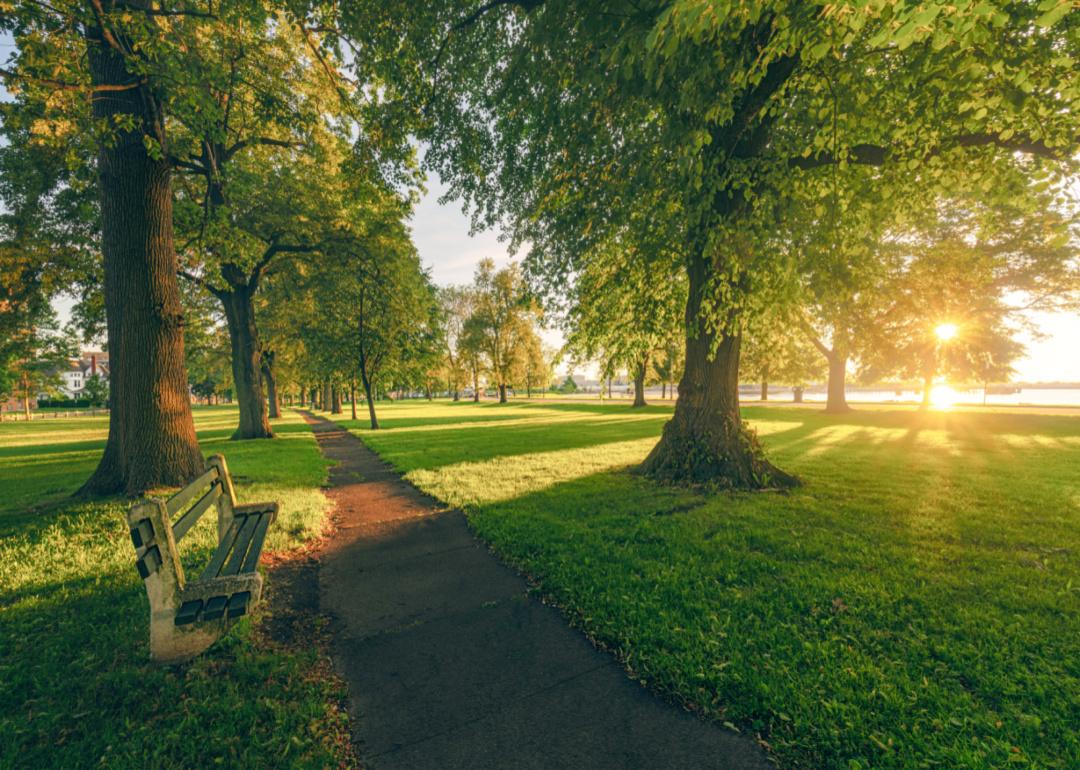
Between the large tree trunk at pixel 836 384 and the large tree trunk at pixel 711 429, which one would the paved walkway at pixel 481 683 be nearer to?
the large tree trunk at pixel 711 429

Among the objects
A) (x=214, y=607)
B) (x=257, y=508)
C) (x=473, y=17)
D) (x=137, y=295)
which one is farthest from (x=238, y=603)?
(x=473, y=17)

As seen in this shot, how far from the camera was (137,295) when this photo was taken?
7.30 metres

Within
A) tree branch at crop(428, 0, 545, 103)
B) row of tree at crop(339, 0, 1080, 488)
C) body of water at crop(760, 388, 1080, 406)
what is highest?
tree branch at crop(428, 0, 545, 103)

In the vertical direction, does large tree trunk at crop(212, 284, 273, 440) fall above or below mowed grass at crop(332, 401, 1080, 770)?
above

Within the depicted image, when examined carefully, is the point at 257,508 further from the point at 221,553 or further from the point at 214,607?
the point at 214,607

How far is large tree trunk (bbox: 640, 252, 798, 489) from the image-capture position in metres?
8.67

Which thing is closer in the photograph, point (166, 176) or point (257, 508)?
point (257, 508)

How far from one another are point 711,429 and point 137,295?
434 inches

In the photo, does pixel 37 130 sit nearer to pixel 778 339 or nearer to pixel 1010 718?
A: pixel 1010 718

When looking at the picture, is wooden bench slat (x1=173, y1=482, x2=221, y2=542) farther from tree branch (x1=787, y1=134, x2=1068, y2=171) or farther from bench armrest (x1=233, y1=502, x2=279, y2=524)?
tree branch (x1=787, y1=134, x2=1068, y2=171)

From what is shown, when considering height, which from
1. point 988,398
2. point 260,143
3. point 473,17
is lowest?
point 988,398

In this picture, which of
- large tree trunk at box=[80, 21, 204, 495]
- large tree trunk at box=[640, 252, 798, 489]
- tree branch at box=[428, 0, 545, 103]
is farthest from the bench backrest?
tree branch at box=[428, 0, 545, 103]

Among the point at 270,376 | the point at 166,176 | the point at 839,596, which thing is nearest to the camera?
the point at 839,596

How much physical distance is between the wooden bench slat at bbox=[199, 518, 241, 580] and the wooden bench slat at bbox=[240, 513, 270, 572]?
0.66 feet
